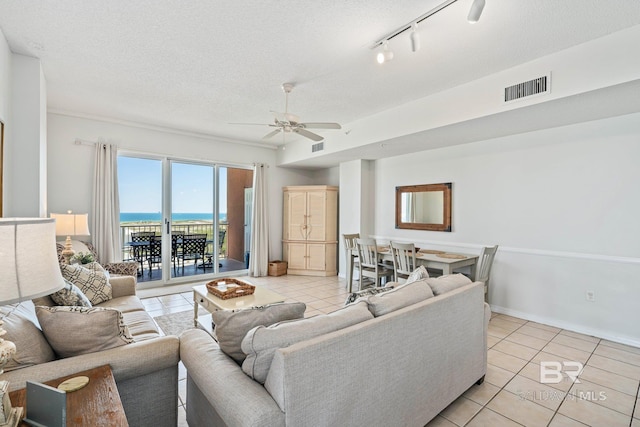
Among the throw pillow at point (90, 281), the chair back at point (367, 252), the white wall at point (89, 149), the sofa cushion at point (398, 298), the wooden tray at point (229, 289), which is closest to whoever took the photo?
the sofa cushion at point (398, 298)

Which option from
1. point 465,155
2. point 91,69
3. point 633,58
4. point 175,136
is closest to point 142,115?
point 175,136

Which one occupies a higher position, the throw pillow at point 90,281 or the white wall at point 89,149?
the white wall at point 89,149

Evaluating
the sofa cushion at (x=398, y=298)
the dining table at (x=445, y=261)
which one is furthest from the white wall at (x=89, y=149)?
the sofa cushion at (x=398, y=298)

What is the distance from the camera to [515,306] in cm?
395

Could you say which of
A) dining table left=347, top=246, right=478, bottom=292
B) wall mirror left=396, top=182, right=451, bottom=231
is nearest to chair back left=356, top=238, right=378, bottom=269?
dining table left=347, top=246, right=478, bottom=292

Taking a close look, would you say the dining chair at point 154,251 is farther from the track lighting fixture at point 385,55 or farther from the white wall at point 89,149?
the track lighting fixture at point 385,55

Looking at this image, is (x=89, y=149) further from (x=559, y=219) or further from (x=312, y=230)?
(x=559, y=219)

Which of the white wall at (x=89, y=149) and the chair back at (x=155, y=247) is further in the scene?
the chair back at (x=155, y=247)

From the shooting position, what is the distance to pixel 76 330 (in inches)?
56.7

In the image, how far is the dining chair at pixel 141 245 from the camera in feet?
17.6

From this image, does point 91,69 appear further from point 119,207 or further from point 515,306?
point 515,306

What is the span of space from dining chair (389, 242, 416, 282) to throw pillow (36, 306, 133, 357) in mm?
3304

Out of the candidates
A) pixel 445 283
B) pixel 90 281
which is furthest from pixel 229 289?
pixel 445 283

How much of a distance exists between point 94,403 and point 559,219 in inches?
176
